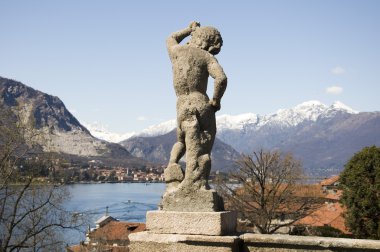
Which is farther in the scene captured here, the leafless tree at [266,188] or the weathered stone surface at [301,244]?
the leafless tree at [266,188]

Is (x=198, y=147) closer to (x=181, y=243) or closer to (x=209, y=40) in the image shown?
(x=181, y=243)

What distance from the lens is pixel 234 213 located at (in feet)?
21.2

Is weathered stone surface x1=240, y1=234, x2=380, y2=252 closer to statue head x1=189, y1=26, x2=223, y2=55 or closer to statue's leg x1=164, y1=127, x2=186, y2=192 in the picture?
statue's leg x1=164, y1=127, x2=186, y2=192

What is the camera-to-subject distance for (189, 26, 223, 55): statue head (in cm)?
672

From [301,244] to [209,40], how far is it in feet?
9.90

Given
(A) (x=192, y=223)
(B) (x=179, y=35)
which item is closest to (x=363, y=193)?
(B) (x=179, y=35)

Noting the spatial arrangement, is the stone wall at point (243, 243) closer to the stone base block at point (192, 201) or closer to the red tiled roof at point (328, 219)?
the stone base block at point (192, 201)

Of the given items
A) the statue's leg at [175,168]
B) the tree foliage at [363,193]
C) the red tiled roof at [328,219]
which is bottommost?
the red tiled roof at [328,219]

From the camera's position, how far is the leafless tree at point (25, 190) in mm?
18263

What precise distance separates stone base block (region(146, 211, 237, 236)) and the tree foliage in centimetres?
2765

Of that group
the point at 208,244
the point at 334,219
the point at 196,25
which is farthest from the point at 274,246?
the point at 334,219

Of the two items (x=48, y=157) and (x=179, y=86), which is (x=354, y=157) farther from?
(x=179, y=86)

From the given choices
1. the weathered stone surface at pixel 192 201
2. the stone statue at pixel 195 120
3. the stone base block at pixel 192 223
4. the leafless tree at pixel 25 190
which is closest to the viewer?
the stone base block at pixel 192 223

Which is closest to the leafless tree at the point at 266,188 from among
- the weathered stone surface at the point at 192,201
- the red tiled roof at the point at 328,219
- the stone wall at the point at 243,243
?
the red tiled roof at the point at 328,219
